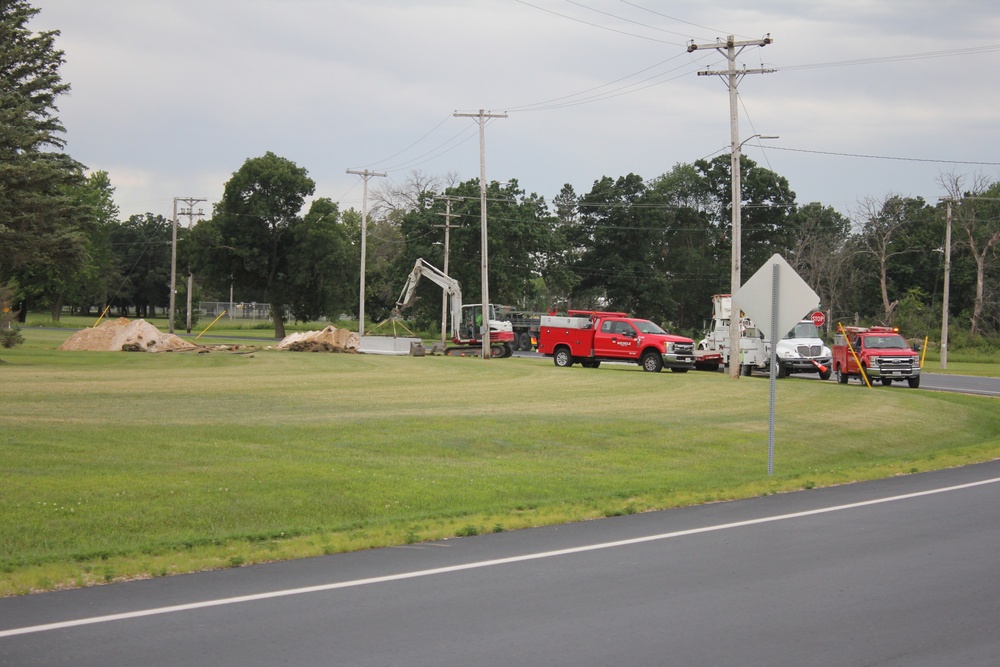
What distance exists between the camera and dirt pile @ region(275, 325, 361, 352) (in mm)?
56322

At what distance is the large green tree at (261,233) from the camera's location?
8131 cm

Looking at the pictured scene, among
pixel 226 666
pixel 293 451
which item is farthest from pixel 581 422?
pixel 226 666

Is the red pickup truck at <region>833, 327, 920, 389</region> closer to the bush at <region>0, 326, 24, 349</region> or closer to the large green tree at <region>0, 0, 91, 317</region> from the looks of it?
the large green tree at <region>0, 0, 91, 317</region>

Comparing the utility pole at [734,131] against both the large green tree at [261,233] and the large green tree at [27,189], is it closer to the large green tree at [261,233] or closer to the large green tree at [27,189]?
the large green tree at [27,189]

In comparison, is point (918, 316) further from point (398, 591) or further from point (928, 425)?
point (398, 591)

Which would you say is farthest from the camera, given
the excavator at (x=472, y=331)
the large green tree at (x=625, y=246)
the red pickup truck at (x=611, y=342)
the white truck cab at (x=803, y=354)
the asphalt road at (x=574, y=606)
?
the large green tree at (x=625, y=246)

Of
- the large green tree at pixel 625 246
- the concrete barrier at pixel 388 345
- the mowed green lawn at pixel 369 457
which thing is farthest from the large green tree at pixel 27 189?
the large green tree at pixel 625 246

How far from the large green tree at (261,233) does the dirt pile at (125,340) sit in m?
29.0

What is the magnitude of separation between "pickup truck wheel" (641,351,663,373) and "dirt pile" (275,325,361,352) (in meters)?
20.1

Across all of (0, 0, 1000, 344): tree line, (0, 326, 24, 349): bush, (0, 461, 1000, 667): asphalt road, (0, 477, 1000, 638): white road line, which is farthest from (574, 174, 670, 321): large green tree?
(0, 461, 1000, 667): asphalt road

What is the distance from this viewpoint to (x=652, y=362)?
42719 millimetres

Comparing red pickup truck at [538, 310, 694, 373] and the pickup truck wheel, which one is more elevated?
red pickup truck at [538, 310, 694, 373]

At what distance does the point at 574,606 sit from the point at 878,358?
33.0m

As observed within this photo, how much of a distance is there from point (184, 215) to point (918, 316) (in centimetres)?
5834
